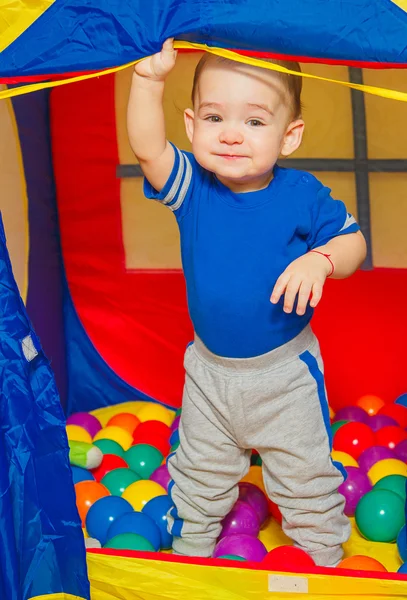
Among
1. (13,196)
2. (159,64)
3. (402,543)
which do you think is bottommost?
(402,543)

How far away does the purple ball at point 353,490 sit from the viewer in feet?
5.52

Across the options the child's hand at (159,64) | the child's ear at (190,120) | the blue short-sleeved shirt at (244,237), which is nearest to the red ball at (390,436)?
the blue short-sleeved shirt at (244,237)

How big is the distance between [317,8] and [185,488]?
2.49ft

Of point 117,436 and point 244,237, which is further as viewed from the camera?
point 117,436

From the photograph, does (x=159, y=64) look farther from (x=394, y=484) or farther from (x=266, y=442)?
(x=394, y=484)

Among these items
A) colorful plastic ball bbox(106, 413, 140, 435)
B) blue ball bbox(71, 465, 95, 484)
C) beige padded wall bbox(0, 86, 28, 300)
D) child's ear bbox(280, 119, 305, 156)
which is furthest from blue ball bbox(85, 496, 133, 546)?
child's ear bbox(280, 119, 305, 156)

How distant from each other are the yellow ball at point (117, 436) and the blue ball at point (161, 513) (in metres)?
0.31

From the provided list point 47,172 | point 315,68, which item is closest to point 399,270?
point 315,68

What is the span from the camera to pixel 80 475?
1773 mm

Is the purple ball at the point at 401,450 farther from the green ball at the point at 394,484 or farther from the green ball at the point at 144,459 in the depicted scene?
the green ball at the point at 144,459

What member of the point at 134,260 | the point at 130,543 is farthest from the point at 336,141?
the point at 130,543

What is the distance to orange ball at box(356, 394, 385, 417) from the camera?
198 cm

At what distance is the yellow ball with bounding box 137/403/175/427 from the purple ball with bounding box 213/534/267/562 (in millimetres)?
523

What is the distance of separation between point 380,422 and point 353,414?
6 cm
